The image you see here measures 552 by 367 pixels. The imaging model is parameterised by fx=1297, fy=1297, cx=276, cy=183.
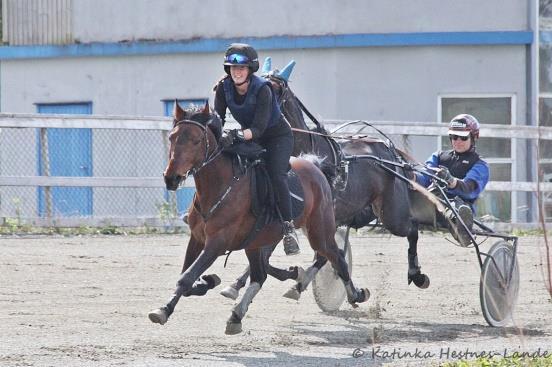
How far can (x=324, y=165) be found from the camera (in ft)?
40.3

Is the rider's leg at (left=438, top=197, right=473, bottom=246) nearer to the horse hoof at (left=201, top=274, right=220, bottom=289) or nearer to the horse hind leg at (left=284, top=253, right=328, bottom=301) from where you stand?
the horse hind leg at (left=284, top=253, right=328, bottom=301)

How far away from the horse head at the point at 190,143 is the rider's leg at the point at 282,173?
0.65 m

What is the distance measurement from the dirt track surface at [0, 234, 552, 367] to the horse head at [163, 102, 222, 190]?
1356 mm

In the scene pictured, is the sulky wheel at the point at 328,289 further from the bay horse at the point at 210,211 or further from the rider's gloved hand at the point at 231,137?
the rider's gloved hand at the point at 231,137

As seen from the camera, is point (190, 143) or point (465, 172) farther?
point (465, 172)

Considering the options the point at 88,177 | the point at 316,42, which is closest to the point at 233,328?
the point at 88,177

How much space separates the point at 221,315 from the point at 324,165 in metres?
1.72

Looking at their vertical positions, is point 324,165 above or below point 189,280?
above

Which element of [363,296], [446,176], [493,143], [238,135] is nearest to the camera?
[238,135]

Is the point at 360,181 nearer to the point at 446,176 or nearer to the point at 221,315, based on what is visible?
the point at 446,176

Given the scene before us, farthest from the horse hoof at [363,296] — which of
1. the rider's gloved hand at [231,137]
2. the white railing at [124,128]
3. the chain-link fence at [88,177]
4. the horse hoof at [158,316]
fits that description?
the chain-link fence at [88,177]

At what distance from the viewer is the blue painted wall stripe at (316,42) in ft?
76.5

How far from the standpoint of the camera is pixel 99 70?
2498cm

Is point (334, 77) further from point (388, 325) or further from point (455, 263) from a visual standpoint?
point (388, 325)
